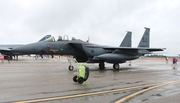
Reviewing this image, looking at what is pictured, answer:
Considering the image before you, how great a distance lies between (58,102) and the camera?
4531 millimetres

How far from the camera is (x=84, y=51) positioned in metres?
14.1

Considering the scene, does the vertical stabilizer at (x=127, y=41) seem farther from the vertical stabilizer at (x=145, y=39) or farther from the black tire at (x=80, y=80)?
the black tire at (x=80, y=80)

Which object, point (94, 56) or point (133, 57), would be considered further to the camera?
point (133, 57)

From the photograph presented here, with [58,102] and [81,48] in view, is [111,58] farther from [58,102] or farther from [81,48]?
[58,102]

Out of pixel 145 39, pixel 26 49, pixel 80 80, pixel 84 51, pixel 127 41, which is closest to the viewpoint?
pixel 80 80

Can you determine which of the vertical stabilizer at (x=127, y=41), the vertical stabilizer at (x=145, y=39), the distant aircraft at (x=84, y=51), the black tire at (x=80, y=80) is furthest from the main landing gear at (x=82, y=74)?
the vertical stabilizer at (x=145, y=39)

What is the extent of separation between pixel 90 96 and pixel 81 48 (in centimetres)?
883

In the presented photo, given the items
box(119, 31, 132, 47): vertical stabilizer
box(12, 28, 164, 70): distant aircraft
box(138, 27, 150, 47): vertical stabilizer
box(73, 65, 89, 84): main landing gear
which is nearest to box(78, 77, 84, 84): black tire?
box(73, 65, 89, 84): main landing gear

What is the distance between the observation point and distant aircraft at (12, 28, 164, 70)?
12453mm

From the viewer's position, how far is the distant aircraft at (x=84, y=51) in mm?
12453

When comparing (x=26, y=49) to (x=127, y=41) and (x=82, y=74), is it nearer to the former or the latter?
(x=82, y=74)

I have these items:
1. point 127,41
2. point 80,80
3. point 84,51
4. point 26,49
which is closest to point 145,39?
point 127,41

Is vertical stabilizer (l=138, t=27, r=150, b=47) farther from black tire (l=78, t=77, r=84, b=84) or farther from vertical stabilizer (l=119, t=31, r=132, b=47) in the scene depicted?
black tire (l=78, t=77, r=84, b=84)

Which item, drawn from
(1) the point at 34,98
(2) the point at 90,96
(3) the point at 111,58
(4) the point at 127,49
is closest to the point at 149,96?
(2) the point at 90,96
